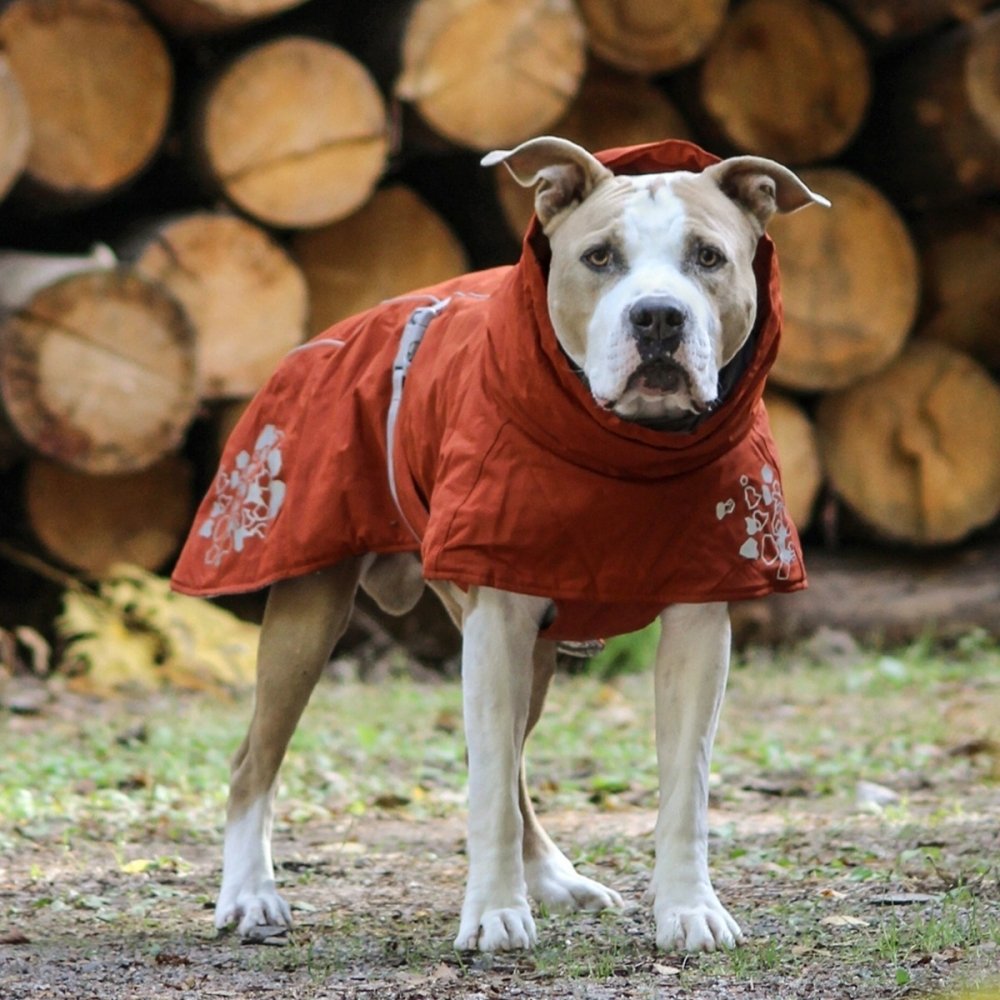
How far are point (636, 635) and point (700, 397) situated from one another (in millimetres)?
4624

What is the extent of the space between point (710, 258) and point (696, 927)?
1.22 metres

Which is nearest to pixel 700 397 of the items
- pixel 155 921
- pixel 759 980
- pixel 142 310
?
pixel 759 980

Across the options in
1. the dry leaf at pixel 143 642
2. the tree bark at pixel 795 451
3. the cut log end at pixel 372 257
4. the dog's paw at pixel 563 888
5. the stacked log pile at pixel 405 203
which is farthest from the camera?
the tree bark at pixel 795 451

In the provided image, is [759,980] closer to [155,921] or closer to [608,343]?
[608,343]

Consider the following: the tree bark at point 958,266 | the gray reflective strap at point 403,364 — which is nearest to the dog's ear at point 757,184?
the gray reflective strap at point 403,364

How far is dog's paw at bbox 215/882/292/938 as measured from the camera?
12.0 ft

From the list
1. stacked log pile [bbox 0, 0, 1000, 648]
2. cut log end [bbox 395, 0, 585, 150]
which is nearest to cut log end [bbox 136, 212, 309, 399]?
stacked log pile [bbox 0, 0, 1000, 648]

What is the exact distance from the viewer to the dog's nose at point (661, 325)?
3.14 metres

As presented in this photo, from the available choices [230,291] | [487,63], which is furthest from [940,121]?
[230,291]

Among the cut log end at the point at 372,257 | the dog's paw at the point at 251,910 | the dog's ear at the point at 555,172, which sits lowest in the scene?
the dog's paw at the point at 251,910

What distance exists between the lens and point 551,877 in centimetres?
384

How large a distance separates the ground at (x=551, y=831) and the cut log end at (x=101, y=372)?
3.25ft

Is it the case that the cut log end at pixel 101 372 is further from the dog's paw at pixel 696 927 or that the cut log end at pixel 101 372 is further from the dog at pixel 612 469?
the dog's paw at pixel 696 927

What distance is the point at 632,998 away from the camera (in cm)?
286
